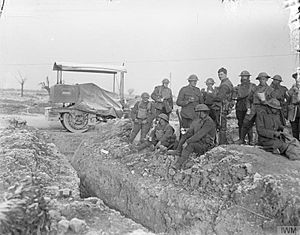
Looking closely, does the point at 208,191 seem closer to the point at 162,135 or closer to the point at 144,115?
the point at 162,135

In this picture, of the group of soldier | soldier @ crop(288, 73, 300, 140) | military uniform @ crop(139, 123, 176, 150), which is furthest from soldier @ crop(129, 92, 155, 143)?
soldier @ crop(288, 73, 300, 140)

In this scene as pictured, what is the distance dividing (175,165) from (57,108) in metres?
4.19

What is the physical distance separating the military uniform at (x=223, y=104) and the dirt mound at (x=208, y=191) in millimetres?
952

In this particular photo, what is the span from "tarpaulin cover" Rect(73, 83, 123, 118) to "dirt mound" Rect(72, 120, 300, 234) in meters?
2.63

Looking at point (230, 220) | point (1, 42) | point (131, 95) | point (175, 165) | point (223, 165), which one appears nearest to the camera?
point (1, 42)

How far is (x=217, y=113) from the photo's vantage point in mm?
5852

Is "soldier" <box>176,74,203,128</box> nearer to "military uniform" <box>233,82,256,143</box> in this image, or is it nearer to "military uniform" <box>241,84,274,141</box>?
"military uniform" <box>233,82,256,143</box>

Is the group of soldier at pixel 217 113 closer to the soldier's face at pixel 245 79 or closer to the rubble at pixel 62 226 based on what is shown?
the soldier's face at pixel 245 79

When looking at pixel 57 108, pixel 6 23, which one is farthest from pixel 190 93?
pixel 57 108

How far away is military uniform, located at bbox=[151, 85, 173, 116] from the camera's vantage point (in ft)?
21.0

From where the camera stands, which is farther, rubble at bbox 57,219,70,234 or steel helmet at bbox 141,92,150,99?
steel helmet at bbox 141,92,150,99

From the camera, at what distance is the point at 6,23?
3.44 meters

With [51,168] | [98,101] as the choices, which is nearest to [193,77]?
[51,168]

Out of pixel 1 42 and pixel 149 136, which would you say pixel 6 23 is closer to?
pixel 1 42
